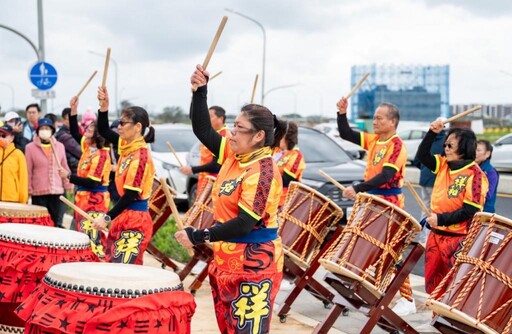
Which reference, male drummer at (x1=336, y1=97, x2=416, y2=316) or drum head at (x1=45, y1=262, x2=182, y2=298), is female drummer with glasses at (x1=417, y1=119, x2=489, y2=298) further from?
drum head at (x1=45, y1=262, x2=182, y2=298)

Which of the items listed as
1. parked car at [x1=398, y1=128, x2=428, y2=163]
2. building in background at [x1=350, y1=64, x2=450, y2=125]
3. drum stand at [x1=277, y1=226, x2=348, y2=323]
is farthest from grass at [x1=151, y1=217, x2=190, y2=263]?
building in background at [x1=350, y1=64, x2=450, y2=125]

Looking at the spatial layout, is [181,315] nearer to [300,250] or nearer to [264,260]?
[264,260]

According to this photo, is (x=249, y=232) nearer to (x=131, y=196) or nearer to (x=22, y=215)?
(x=131, y=196)

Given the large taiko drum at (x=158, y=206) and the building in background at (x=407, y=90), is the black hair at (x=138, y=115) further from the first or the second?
the building in background at (x=407, y=90)

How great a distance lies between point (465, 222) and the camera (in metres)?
5.84

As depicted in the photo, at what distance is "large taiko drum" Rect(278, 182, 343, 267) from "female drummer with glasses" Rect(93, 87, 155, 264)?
1.13m

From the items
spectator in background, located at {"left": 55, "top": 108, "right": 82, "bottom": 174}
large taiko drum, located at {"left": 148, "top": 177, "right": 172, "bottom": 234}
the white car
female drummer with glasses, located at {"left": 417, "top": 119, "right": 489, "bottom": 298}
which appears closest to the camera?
female drummer with glasses, located at {"left": 417, "top": 119, "right": 489, "bottom": 298}

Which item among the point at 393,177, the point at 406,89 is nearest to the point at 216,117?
the point at 393,177

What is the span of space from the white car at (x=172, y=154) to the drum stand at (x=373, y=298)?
293 inches

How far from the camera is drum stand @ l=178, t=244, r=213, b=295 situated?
746 cm

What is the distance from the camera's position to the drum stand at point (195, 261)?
746cm

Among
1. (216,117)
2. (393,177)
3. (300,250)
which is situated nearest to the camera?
(300,250)

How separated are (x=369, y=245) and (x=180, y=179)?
28.9 feet

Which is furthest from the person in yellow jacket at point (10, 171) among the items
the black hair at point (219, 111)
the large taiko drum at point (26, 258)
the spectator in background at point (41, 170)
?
the large taiko drum at point (26, 258)
